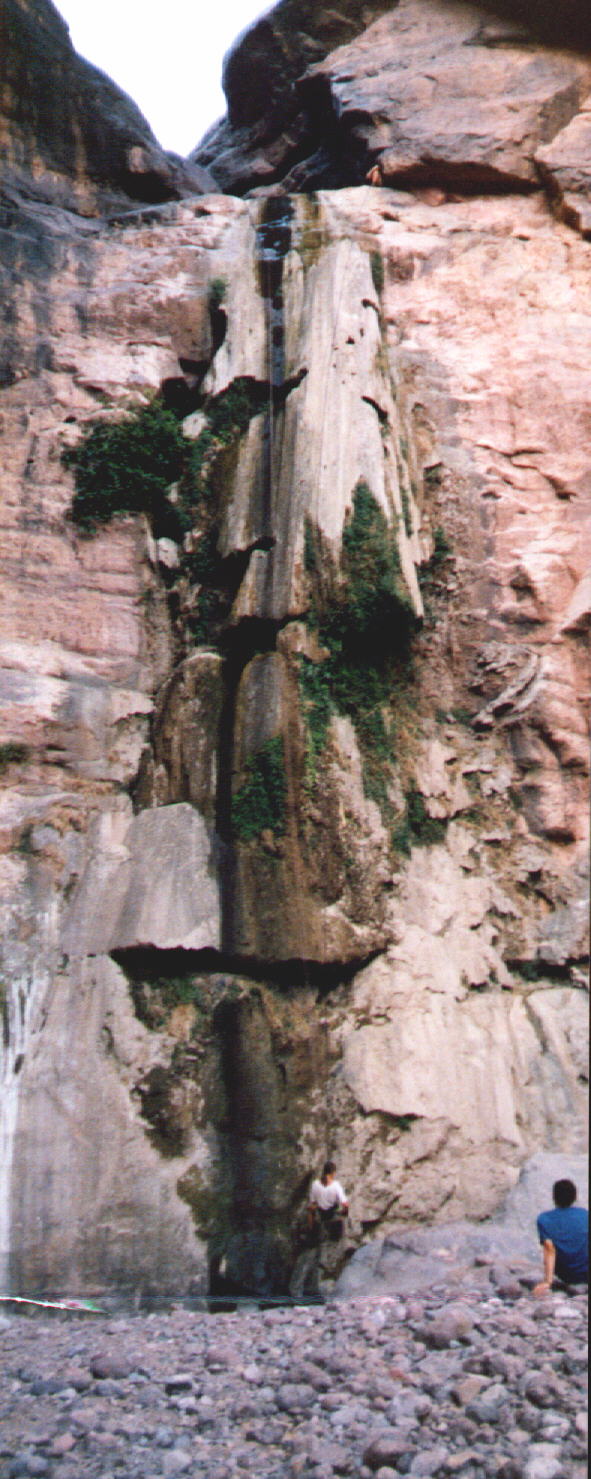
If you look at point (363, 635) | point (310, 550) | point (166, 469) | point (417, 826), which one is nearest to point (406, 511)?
point (310, 550)

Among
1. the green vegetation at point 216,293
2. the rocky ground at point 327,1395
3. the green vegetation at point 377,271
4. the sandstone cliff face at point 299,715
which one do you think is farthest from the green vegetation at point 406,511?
the rocky ground at point 327,1395

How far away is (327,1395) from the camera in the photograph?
7430 millimetres

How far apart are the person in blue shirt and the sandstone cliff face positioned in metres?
3.05

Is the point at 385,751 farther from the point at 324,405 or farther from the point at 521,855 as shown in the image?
the point at 324,405

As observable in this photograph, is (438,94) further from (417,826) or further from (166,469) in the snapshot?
(417,826)

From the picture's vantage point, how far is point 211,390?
52.1ft

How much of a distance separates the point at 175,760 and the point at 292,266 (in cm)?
738

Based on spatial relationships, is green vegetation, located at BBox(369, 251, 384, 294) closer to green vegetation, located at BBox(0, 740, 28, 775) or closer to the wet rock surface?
green vegetation, located at BBox(0, 740, 28, 775)

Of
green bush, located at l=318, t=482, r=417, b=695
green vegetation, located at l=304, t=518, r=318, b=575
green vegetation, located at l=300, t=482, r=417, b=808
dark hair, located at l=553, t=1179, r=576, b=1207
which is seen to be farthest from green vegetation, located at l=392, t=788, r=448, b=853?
dark hair, located at l=553, t=1179, r=576, b=1207

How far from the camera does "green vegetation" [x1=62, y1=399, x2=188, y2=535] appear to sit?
1510 cm

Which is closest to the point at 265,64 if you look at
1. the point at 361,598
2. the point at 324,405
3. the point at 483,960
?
the point at 324,405

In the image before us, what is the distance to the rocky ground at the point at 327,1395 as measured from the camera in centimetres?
652

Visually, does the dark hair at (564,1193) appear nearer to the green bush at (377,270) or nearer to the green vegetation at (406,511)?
the green vegetation at (406,511)

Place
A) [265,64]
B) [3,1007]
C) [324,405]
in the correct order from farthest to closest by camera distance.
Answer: [265,64] → [324,405] → [3,1007]
